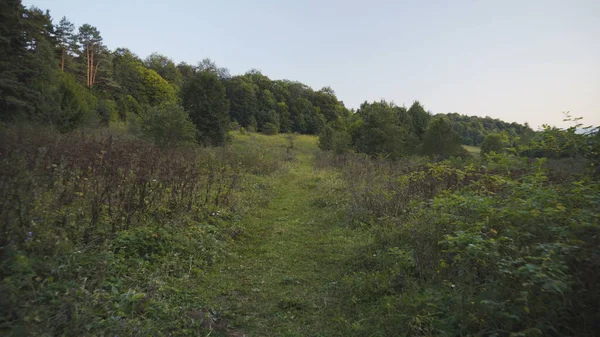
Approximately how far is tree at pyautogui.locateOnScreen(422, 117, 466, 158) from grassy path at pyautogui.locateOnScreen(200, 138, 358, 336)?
1870cm

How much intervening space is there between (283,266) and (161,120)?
13690 millimetres

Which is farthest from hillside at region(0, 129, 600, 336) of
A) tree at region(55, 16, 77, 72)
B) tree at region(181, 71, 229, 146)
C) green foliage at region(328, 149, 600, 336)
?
tree at region(55, 16, 77, 72)

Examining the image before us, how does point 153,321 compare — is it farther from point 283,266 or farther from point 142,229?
point 283,266

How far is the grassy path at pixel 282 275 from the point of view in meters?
3.90

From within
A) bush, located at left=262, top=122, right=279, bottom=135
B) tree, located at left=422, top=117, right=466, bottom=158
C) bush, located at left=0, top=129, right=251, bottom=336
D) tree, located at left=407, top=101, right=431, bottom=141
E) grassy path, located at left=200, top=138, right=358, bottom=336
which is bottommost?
grassy path, located at left=200, top=138, right=358, bottom=336

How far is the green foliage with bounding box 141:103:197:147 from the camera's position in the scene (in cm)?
1634

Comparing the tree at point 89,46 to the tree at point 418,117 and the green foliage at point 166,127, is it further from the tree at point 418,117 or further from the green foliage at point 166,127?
the tree at point 418,117

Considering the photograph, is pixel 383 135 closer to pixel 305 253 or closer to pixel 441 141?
pixel 441 141

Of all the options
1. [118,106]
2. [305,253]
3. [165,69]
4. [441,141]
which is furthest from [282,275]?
[165,69]

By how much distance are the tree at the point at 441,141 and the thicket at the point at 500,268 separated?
20206 mm

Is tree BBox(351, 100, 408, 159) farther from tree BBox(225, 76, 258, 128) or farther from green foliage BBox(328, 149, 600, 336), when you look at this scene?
tree BBox(225, 76, 258, 128)

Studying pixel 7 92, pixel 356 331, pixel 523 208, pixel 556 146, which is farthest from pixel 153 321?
pixel 7 92

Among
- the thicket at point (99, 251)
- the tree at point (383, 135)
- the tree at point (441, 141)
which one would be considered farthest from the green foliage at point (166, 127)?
the tree at point (441, 141)

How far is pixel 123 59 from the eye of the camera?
210 ft
